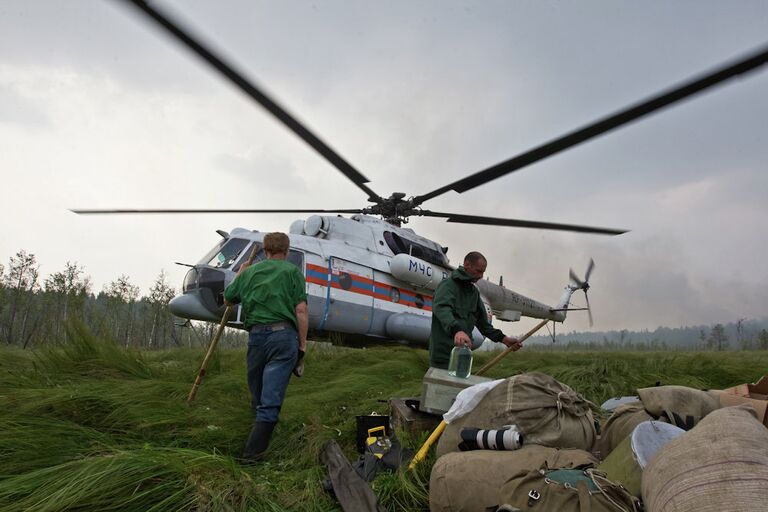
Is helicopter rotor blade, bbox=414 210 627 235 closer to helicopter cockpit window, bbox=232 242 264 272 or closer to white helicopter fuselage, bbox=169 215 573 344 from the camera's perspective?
white helicopter fuselage, bbox=169 215 573 344

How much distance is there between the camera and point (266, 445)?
3576 mm

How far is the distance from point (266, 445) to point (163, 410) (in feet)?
2.79

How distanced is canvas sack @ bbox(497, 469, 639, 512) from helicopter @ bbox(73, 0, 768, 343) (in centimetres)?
401

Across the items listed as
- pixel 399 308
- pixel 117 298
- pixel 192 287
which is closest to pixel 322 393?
pixel 192 287

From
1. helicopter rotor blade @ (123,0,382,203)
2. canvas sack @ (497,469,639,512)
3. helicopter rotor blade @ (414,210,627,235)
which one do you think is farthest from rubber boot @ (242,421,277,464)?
helicopter rotor blade @ (414,210,627,235)

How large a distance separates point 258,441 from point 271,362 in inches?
23.4

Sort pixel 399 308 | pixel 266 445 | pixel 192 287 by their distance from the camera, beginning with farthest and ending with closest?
pixel 399 308, pixel 192 287, pixel 266 445

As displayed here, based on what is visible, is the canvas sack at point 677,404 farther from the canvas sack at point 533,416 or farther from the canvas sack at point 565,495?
the canvas sack at point 565,495

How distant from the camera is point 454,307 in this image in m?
4.48

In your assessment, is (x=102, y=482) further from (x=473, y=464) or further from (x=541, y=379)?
(x=541, y=379)

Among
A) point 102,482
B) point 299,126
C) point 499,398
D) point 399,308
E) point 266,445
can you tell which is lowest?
point 266,445

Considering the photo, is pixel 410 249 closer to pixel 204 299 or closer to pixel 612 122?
pixel 204 299

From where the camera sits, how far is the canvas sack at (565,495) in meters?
1.82

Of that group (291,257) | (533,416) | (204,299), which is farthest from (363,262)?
(533,416)
